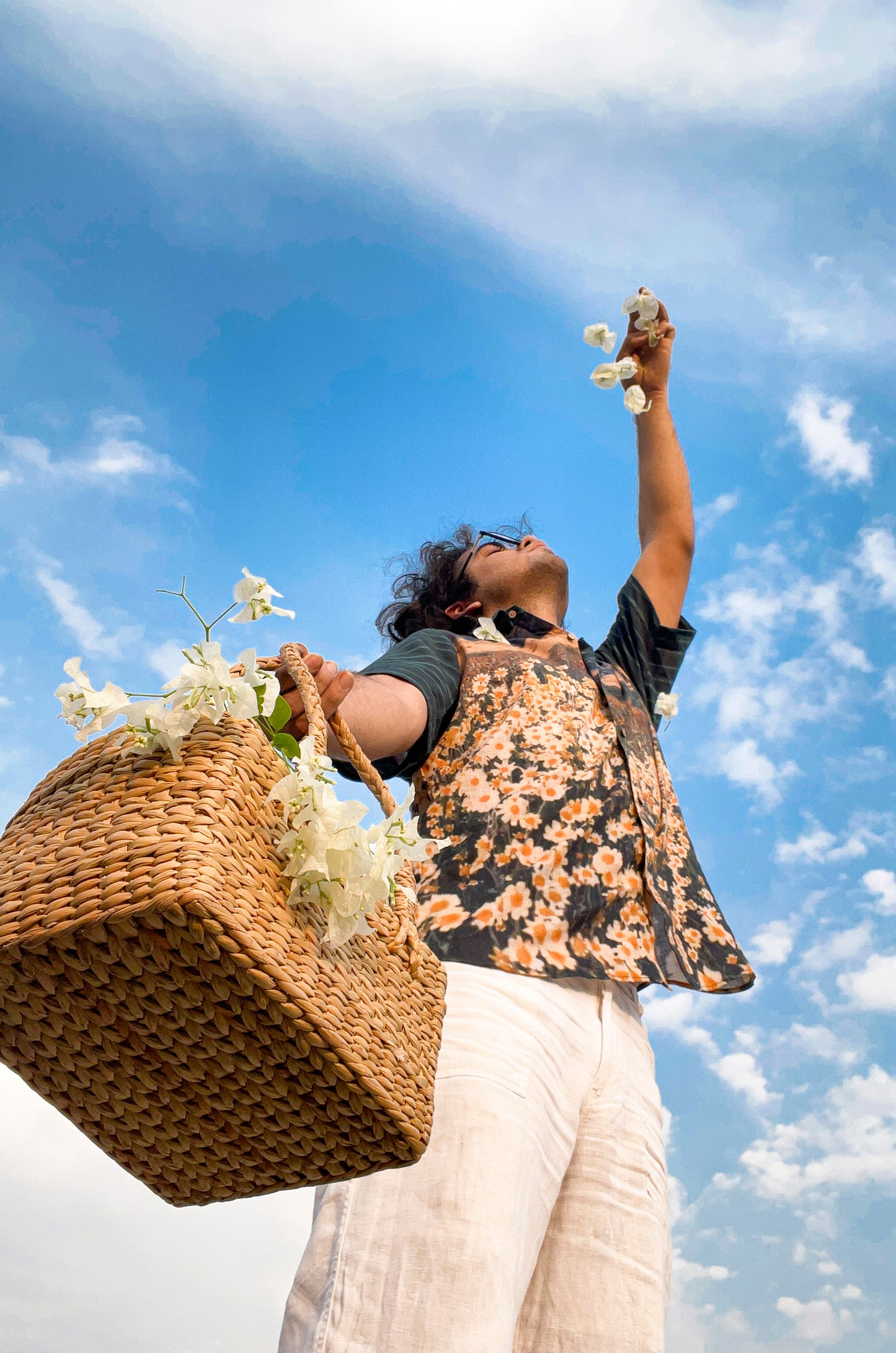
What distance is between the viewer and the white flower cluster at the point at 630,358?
103 inches

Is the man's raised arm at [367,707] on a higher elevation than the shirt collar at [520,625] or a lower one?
lower

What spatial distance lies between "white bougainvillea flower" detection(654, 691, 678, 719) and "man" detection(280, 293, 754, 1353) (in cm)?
11

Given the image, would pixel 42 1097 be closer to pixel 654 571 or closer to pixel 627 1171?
pixel 627 1171

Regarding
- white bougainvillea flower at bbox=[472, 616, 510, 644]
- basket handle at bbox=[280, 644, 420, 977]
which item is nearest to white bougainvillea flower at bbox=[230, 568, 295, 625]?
basket handle at bbox=[280, 644, 420, 977]

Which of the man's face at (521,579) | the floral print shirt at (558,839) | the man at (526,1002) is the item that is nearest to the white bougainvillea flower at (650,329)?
the man's face at (521,579)

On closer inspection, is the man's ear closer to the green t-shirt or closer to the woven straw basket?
the green t-shirt

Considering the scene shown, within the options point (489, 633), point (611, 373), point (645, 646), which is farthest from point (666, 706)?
point (611, 373)

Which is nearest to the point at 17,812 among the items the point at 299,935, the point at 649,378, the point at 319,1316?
the point at 299,935

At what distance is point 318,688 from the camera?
1.26 meters

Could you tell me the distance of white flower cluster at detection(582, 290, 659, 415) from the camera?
2.62 meters

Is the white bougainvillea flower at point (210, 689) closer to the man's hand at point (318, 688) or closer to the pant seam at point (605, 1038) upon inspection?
the man's hand at point (318, 688)

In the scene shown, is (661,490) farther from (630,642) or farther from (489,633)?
(489,633)

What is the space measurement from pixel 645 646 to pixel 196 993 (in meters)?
1.81

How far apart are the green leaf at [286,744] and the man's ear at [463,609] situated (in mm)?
1594
